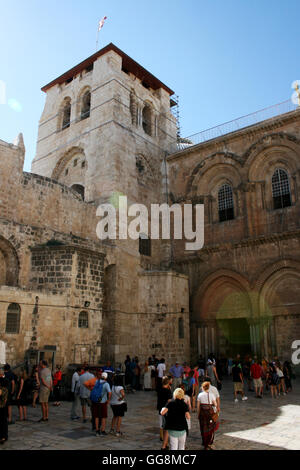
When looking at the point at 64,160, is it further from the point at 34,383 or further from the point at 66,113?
the point at 34,383

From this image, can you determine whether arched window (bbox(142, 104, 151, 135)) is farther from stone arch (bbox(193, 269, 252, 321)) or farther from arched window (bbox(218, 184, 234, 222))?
A: stone arch (bbox(193, 269, 252, 321))

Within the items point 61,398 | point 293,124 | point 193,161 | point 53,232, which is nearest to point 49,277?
point 53,232

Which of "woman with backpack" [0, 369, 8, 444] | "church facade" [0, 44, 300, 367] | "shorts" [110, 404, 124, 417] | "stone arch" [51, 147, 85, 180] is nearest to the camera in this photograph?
"woman with backpack" [0, 369, 8, 444]

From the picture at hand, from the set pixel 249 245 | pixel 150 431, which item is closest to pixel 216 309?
pixel 249 245

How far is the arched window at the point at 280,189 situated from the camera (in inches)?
734

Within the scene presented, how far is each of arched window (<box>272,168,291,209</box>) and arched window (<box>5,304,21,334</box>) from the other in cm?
1317

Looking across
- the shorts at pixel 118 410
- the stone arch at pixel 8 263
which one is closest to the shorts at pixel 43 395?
the shorts at pixel 118 410

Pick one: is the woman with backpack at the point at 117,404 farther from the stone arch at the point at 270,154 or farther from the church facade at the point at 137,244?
the stone arch at the point at 270,154

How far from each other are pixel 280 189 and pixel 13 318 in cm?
1387

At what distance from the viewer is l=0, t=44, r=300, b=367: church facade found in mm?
14250

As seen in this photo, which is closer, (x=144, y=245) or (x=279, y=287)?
(x=279, y=287)

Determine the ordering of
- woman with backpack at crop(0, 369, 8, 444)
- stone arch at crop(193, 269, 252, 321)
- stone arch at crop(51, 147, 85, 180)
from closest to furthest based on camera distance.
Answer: woman with backpack at crop(0, 369, 8, 444) → stone arch at crop(193, 269, 252, 321) → stone arch at crop(51, 147, 85, 180)

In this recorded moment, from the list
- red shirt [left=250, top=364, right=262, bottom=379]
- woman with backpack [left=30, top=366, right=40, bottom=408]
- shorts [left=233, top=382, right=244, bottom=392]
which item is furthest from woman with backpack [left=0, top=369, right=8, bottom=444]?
red shirt [left=250, top=364, right=262, bottom=379]

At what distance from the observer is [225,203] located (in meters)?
20.7
